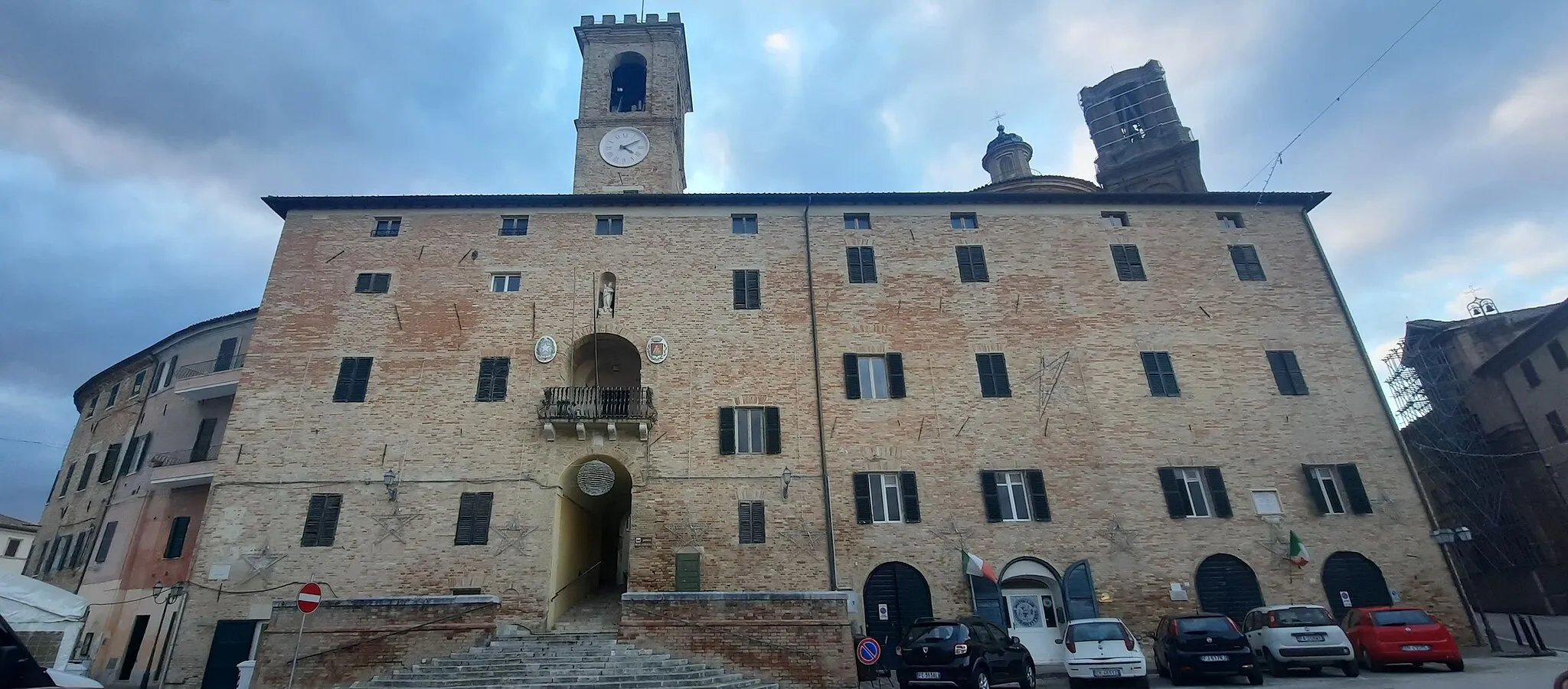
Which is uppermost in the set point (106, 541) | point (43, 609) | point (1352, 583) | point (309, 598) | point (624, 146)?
point (624, 146)

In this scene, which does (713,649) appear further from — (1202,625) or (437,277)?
(437,277)

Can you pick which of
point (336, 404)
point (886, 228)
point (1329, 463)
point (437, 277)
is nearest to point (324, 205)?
point (437, 277)

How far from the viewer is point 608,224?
2439cm

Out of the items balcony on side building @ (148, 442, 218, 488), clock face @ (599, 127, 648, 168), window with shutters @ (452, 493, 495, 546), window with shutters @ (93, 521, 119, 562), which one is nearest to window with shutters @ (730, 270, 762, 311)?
clock face @ (599, 127, 648, 168)

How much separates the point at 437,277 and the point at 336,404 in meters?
4.96

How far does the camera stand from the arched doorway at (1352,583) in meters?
19.2

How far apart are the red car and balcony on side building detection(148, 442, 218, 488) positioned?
1241 inches

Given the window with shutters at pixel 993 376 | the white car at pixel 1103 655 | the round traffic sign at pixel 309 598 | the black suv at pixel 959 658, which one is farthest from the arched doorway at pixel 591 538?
the white car at pixel 1103 655

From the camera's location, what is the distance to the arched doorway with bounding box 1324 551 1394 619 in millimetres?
19188

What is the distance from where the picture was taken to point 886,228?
79.8 ft

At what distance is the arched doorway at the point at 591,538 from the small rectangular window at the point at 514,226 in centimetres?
863

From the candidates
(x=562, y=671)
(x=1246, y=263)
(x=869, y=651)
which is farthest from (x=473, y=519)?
(x=1246, y=263)

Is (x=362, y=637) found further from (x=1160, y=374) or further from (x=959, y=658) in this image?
(x=1160, y=374)

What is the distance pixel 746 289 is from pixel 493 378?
27.5 feet
